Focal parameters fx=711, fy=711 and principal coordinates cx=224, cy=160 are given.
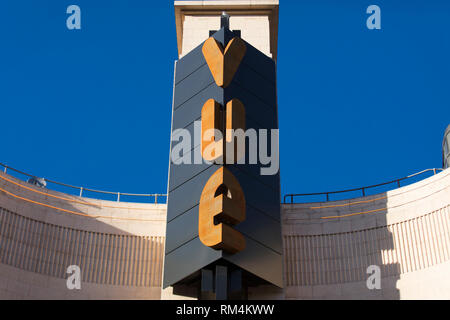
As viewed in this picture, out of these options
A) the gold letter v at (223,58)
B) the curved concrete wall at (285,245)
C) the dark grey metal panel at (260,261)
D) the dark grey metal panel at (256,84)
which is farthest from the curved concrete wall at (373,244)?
the gold letter v at (223,58)

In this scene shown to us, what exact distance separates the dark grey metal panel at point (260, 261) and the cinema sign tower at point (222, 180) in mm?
48

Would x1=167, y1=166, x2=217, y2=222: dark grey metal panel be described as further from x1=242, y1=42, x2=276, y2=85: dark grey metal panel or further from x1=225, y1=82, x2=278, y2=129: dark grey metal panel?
x1=242, y1=42, x2=276, y2=85: dark grey metal panel

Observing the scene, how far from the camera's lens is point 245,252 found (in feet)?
110

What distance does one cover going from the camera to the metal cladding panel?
34188 millimetres

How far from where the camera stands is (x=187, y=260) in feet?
112

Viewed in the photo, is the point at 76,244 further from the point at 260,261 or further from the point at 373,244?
the point at 373,244

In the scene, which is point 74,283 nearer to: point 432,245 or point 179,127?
point 179,127

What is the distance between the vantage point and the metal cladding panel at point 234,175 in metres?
34.2

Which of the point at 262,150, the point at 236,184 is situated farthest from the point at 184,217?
the point at 262,150

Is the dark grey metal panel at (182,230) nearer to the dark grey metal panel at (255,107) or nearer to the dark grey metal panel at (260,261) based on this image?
the dark grey metal panel at (260,261)

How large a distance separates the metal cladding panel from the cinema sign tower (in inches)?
2.1

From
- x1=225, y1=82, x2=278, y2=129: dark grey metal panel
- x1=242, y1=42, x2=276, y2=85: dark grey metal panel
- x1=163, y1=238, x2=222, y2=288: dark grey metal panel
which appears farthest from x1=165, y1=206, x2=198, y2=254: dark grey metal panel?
x1=242, y1=42, x2=276, y2=85: dark grey metal panel
